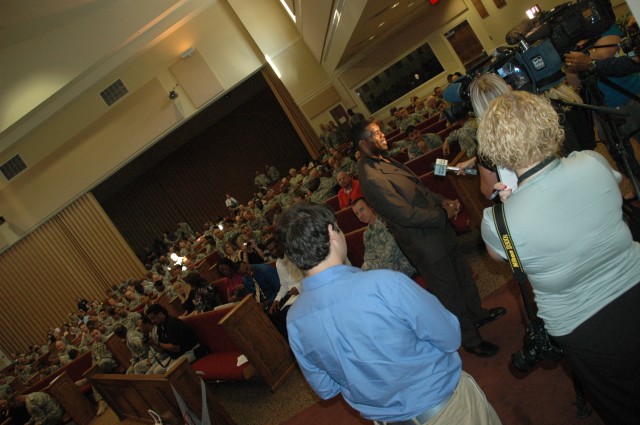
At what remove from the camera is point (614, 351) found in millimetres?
1240

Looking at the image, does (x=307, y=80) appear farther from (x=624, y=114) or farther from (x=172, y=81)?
A: (x=624, y=114)

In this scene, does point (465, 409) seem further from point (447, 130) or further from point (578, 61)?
point (447, 130)

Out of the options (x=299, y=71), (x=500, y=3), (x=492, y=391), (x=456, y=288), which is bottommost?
(x=492, y=391)

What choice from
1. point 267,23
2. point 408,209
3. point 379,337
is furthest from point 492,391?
point 267,23

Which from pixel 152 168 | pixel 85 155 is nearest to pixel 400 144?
pixel 85 155

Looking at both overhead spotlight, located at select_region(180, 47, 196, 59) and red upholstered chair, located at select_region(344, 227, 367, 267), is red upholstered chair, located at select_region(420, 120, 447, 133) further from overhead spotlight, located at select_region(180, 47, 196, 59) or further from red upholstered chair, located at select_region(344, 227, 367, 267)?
overhead spotlight, located at select_region(180, 47, 196, 59)

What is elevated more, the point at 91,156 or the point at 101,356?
the point at 91,156

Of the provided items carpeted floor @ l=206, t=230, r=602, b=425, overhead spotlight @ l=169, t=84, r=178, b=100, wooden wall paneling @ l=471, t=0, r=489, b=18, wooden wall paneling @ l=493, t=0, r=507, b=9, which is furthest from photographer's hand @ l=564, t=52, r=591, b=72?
overhead spotlight @ l=169, t=84, r=178, b=100

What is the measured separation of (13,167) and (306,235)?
1426 cm

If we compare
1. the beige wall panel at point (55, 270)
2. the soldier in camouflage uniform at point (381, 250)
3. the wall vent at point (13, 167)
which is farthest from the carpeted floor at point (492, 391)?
the wall vent at point (13, 167)

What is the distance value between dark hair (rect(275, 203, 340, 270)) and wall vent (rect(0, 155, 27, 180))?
14010mm

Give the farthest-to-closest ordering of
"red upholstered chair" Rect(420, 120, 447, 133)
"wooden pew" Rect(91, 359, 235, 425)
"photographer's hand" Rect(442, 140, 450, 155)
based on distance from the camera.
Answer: "red upholstered chair" Rect(420, 120, 447, 133) < "photographer's hand" Rect(442, 140, 450, 155) < "wooden pew" Rect(91, 359, 235, 425)

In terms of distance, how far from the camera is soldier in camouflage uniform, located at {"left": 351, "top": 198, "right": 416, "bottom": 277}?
311 cm

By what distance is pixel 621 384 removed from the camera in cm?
126
